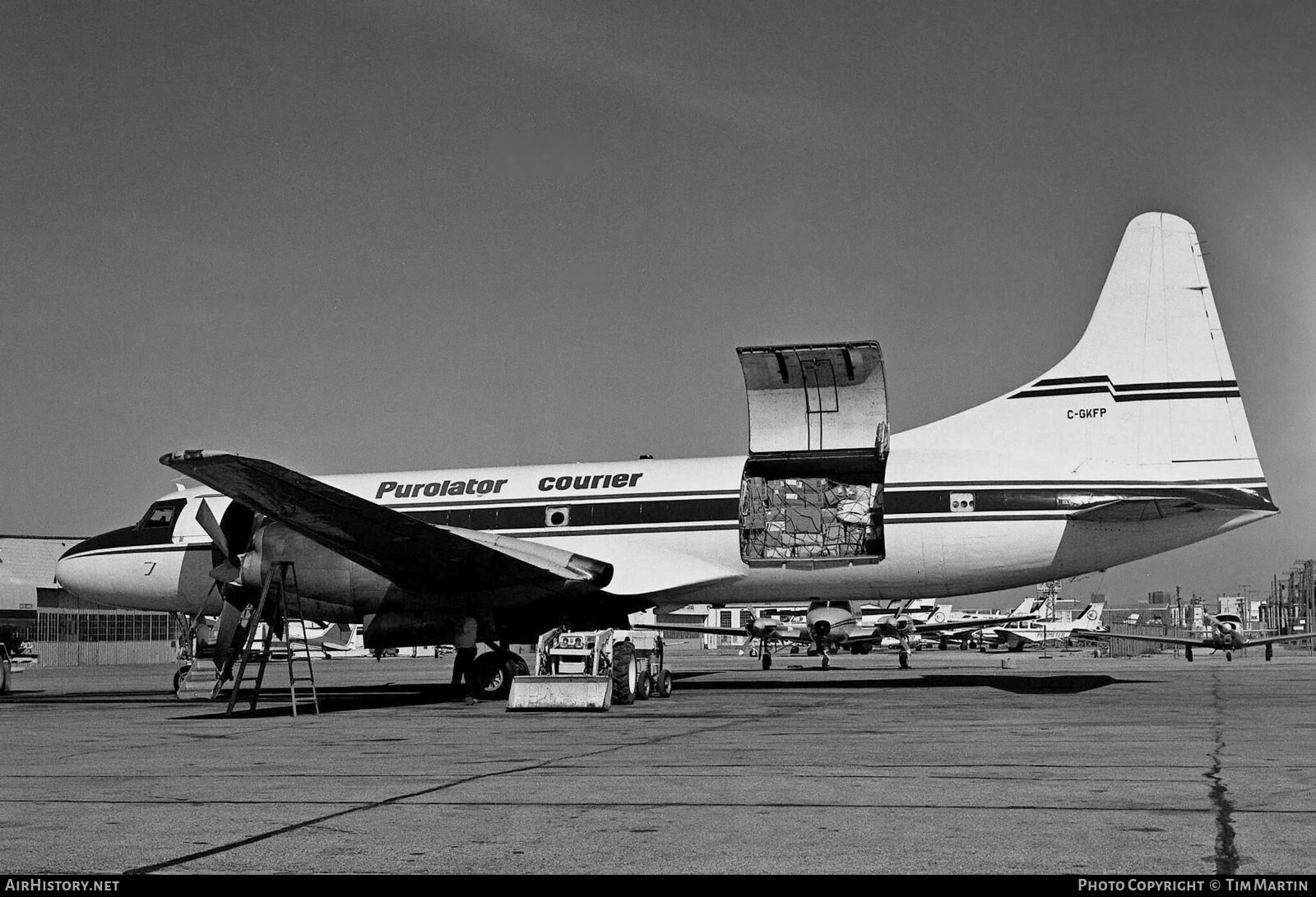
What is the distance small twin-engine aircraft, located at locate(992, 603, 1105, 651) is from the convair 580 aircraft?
60743mm

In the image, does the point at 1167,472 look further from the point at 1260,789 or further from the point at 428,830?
the point at 428,830

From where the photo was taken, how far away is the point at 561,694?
1945 centimetres

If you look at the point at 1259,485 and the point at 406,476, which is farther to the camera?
the point at 406,476

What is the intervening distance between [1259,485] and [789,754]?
43.5ft

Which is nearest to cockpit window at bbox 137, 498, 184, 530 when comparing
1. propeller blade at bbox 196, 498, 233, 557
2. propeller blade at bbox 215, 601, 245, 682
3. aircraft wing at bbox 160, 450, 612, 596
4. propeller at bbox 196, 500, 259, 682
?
propeller at bbox 196, 500, 259, 682

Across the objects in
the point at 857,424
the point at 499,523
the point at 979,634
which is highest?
the point at 857,424

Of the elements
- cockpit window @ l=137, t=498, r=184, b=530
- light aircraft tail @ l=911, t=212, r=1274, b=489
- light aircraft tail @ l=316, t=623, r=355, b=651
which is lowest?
light aircraft tail @ l=316, t=623, r=355, b=651

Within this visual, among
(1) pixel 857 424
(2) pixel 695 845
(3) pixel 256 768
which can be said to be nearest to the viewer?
(2) pixel 695 845

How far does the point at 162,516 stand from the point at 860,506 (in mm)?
16059

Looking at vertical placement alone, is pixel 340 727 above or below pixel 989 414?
below

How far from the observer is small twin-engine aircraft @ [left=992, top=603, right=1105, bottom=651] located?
274ft

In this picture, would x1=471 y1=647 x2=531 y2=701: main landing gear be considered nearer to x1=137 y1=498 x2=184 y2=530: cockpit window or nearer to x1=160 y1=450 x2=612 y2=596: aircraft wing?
A: x1=160 y1=450 x2=612 y2=596: aircraft wing

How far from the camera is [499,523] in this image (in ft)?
84.5

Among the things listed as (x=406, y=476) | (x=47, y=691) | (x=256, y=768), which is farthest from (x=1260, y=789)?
(x=47, y=691)
